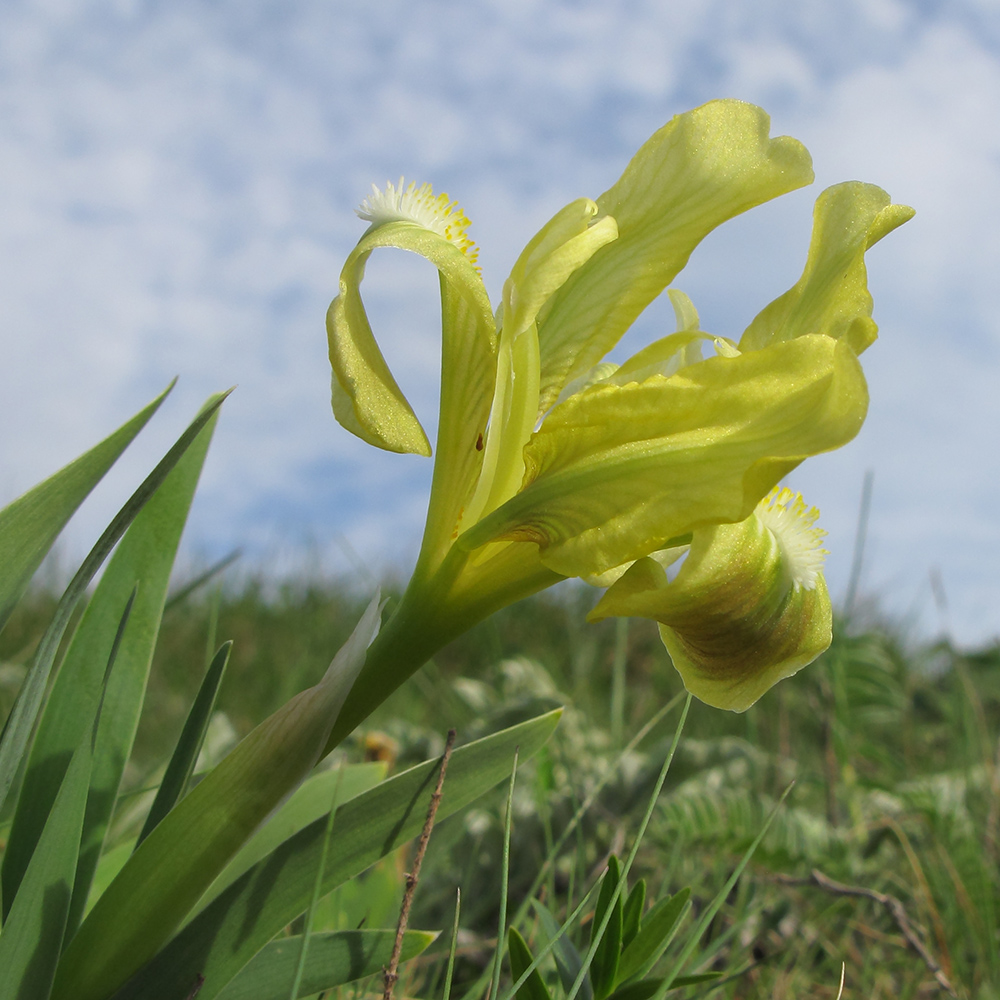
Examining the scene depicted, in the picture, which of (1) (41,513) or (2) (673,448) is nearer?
(2) (673,448)

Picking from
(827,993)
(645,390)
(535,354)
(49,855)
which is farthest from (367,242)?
(827,993)

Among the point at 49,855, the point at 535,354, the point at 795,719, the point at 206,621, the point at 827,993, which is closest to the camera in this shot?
the point at 49,855

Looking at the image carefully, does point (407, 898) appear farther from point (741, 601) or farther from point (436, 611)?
point (741, 601)

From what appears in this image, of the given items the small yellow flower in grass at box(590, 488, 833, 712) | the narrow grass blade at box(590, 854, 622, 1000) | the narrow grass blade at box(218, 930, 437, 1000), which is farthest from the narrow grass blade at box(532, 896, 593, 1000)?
the small yellow flower in grass at box(590, 488, 833, 712)

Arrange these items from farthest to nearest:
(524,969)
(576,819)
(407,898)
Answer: (576,819) < (524,969) < (407,898)

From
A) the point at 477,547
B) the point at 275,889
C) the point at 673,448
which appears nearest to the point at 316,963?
the point at 275,889

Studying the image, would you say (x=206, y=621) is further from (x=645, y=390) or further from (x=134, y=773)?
(x=645, y=390)
